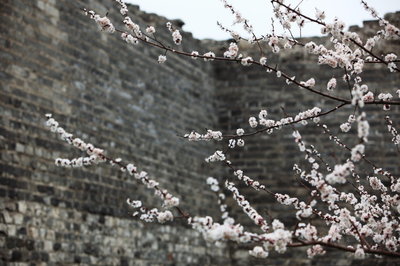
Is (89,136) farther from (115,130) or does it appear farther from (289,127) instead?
(289,127)

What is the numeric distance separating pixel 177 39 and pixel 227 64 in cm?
784

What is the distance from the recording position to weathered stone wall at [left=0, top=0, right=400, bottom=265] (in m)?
7.38

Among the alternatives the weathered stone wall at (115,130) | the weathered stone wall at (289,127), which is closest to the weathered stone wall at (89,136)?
the weathered stone wall at (115,130)

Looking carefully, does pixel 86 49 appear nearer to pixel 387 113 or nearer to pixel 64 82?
pixel 64 82

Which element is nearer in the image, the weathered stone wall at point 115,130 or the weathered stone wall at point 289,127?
the weathered stone wall at point 115,130

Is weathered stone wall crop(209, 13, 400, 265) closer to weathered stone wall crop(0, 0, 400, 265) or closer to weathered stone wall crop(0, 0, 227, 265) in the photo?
weathered stone wall crop(0, 0, 400, 265)

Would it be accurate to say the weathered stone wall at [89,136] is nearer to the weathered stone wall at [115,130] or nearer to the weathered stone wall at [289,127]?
the weathered stone wall at [115,130]

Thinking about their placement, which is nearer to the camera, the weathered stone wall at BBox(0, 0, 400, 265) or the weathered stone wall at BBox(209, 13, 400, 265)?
the weathered stone wall at BBox(0, 0, 400, 265)

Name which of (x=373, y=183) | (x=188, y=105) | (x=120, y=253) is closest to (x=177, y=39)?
(x=373, y=183)

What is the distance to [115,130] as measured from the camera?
9.26 m

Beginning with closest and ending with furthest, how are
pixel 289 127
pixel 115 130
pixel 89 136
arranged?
pixel 89 136 → pixel 115 130 → pixel 289 127

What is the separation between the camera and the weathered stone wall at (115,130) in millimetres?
7375

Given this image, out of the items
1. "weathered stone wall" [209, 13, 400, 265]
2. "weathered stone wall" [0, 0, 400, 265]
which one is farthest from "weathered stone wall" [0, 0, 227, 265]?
"weathered stone wall" [209, 13, 400, 265]

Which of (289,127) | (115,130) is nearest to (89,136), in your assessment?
(115,130)
